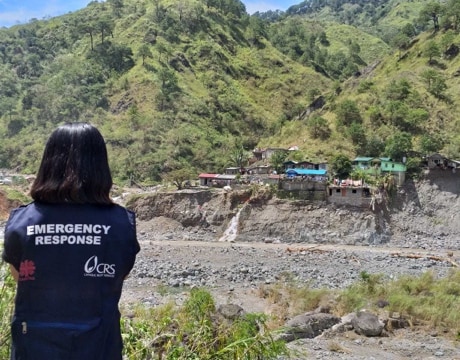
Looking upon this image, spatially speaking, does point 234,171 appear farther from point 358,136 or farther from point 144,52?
point 144,52

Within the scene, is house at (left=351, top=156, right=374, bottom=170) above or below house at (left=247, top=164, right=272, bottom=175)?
above

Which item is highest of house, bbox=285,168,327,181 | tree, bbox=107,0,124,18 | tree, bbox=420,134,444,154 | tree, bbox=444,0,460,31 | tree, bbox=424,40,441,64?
tree, bbox=107,0,124,18

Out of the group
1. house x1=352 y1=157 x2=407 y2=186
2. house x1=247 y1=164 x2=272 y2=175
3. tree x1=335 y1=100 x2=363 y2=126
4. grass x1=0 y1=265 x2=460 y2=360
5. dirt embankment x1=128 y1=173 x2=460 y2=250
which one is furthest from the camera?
tree x1=335 y1=100 x2=363 y2=126

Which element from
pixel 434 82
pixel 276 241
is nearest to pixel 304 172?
pixel 276 241

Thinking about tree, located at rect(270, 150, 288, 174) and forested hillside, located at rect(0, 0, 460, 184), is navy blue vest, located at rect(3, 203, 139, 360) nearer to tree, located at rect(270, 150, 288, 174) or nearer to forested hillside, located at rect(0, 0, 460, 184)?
forested hillside, located at rect(0, 0, 460, 184)

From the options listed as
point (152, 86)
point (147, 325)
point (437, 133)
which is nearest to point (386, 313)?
point (147, 325)

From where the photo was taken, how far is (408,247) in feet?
108

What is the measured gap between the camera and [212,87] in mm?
70062

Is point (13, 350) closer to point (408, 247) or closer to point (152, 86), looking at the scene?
A: point (408, 247)

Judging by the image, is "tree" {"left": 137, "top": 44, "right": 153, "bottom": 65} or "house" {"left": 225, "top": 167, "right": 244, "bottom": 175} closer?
"house" {"left": 225, "top": 167, "right": 244, "bottom": 175}

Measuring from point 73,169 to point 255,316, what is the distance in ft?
14.8

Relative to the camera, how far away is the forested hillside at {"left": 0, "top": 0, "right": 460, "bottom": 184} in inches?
1900

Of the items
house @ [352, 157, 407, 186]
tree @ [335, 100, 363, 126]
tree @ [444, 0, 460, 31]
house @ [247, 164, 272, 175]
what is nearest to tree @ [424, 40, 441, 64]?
tree @ [444, 0, 460, 31]

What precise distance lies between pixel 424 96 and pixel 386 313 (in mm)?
37498
